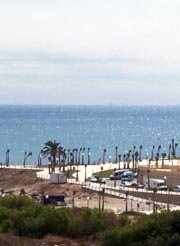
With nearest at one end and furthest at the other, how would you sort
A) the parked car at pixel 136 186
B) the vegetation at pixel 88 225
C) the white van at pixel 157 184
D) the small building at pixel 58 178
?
the vegetation at pixel 88 225 → the white van at pixel 157 184 → the parked car at pixel 136 186 → the small building at pixel 58 178

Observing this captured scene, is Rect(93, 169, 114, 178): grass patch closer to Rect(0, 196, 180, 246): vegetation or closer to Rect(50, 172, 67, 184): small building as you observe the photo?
Rect(50, 172, 67, 184): small building

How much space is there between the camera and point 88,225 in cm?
4050

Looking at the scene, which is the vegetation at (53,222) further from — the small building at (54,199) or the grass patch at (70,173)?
the grass patch at (70,173)

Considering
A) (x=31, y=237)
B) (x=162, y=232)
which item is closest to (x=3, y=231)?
(x=31, y=237)

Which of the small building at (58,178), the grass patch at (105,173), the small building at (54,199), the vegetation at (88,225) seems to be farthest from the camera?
the grass patch at (105,173)

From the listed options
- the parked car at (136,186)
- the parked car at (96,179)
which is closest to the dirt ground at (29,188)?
the parked car at (96,179)

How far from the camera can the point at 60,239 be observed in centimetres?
3841

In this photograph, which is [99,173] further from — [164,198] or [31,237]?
[31,237]

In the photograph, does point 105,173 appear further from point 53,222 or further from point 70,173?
point 53,222

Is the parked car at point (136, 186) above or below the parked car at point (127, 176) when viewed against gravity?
below

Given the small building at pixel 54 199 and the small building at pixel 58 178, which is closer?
the small building at pixel 54 199

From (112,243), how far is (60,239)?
340 cm

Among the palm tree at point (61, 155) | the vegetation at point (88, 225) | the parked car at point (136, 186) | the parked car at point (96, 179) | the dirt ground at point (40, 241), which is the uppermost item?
the palm tree at point (61, 155)

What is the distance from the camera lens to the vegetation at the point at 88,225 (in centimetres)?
3625
